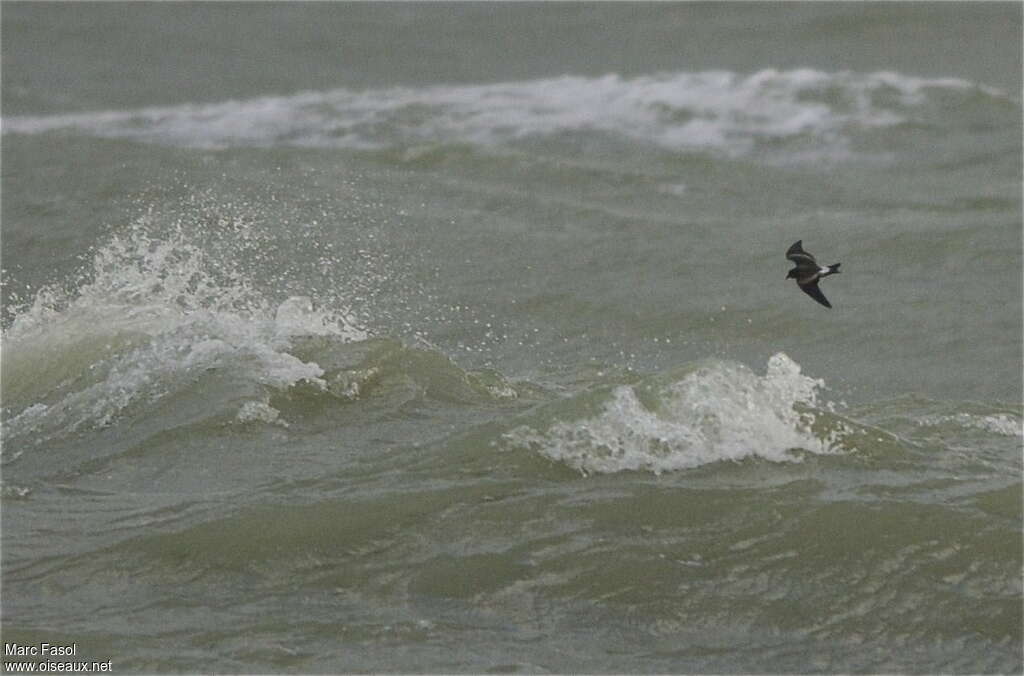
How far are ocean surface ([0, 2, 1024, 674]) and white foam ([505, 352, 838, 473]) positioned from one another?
0.05 feet

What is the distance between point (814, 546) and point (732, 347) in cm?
314

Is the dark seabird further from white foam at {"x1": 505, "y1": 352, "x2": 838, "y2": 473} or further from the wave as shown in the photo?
the wave

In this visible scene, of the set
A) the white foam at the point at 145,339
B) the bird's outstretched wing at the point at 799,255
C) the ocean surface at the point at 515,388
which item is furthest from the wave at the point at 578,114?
the bird's outstretched wing at the point at 799,255

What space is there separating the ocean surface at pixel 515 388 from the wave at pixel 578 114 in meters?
0.09

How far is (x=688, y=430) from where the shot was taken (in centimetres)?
589

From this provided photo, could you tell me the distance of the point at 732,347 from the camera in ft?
27.8

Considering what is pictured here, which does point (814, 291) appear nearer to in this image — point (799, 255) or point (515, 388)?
point (799, 255)

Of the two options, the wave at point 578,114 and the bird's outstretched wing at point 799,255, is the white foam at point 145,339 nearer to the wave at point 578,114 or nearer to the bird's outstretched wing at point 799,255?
the bird's outstretched wing at point 799,255

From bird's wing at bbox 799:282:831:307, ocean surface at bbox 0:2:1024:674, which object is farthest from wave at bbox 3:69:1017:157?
bird's wing at bbox 799:282:831:307

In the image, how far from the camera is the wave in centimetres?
1357

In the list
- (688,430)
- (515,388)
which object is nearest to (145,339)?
(515,388)

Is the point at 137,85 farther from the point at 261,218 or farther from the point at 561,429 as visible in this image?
the point at 561,429

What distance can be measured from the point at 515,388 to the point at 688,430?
3.54 ft

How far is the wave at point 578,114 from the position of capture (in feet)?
44.5
